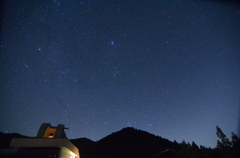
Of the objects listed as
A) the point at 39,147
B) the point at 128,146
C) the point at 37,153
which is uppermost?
the point at 128,146

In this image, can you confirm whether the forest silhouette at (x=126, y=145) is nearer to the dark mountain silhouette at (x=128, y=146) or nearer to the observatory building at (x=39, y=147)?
the dark mountain silhouette at (x=128, y=146)

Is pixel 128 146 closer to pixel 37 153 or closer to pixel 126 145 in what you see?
pixel 126 145

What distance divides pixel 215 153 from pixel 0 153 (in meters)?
40.6

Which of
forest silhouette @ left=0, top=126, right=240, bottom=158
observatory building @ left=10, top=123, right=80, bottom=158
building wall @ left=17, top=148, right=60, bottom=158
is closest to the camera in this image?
building wall @ left=17, top=148, right=60, bottom=158

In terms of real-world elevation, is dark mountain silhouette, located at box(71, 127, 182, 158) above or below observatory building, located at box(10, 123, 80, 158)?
above

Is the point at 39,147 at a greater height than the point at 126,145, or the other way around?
the point at 126,145

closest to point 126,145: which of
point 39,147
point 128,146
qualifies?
point 128,146

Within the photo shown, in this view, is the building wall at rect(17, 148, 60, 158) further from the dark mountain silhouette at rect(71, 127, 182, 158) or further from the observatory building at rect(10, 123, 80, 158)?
the dark mountain silhouette at rect(71, 127, 182, 158)

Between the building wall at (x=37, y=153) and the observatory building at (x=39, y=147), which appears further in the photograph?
the observatory building at (x=39, y=147)

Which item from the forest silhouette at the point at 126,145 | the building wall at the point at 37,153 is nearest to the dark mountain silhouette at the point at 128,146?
the forest silhouette at the point at 126,145

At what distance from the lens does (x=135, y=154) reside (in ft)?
230

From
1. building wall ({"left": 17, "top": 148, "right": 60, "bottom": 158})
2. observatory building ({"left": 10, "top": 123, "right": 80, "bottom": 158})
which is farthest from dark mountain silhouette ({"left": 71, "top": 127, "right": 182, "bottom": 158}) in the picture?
building wall ({"left": 17, "top": 148, "right": 60, "bottom": 158})

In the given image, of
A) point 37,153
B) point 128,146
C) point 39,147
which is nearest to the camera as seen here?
point 37,153

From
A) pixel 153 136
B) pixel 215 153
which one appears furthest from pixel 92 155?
pixel 215 153
